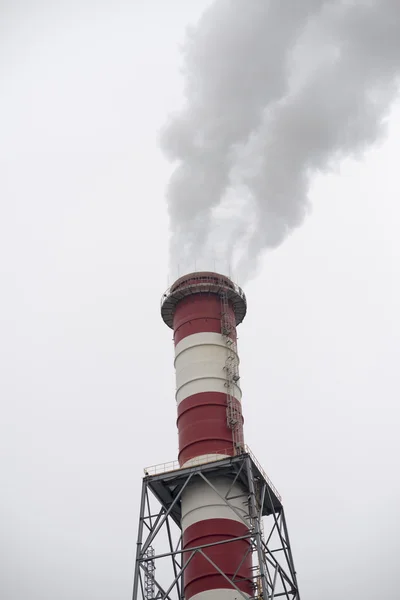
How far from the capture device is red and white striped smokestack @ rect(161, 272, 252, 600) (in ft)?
99.9

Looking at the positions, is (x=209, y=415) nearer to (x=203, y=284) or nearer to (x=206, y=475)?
(x=206, y=475)

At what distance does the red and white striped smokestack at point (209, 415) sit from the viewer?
1199 inches

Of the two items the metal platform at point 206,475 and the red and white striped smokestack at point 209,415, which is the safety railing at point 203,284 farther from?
the metal platform at point 206,475

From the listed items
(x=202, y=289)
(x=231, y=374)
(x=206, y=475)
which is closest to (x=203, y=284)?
(x=202, y=289)

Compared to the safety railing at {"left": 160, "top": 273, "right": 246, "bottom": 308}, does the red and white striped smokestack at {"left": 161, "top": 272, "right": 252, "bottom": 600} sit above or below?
below

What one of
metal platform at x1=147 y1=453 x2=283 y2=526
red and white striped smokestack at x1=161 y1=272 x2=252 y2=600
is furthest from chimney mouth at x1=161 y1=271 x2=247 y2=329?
metal platform at x1=147 y1=453 x2=283 y2=526

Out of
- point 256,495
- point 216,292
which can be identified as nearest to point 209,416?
point 256,495

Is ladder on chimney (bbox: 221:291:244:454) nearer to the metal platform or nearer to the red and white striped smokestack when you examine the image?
the red and white striped smokestack

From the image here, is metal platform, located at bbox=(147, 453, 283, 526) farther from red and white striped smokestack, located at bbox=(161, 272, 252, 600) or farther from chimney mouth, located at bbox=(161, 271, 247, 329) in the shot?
chimney mouth, located at bbox=(161, 271, 247, 329)

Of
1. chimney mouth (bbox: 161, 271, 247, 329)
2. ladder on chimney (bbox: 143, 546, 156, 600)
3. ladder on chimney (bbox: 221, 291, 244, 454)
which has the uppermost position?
chimney mouth (bbox: 161, 271, 247, 329)

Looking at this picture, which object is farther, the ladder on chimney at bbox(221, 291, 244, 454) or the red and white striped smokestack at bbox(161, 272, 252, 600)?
the ladder on chimney at bbox(221, 291, 244, 454)

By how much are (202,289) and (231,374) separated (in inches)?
179

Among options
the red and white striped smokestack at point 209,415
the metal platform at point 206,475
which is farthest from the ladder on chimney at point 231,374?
the metal platform at point 206,475

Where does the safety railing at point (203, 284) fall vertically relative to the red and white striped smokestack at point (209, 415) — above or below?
above
